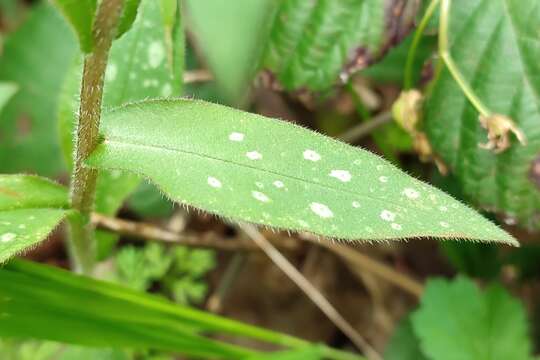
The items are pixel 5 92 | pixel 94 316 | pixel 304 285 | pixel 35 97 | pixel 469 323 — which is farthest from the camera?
pixel 35 97

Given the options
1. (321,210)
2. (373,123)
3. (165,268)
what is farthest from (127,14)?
(373,123)

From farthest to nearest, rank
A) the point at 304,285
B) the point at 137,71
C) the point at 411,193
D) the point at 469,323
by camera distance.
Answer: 1. the point at 304,285
2. the point at 469,323
3. the point at 137,71
4. the point at 411,193

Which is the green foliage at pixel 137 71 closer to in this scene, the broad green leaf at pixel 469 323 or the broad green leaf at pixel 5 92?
the broad green leaf at pixel 5 92

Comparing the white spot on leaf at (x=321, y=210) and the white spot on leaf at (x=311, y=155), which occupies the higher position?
the white spot on leaf at (x=311, y=155)

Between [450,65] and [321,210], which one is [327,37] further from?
[321,210]

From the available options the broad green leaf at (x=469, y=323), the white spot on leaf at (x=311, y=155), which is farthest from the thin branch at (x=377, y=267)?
the white spot on leaf at (x=311, y=155)

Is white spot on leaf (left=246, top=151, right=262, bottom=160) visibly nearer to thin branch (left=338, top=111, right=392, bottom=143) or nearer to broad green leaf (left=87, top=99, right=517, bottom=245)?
broad green leaf (left=87, top=99, right=517, bottom=245)

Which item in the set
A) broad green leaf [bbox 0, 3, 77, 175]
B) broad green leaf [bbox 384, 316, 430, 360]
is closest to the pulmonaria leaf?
broad green leaf [bbox 384, 316, 430, 360]
